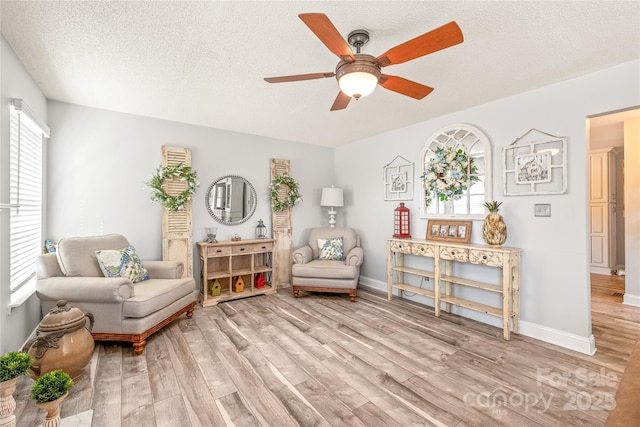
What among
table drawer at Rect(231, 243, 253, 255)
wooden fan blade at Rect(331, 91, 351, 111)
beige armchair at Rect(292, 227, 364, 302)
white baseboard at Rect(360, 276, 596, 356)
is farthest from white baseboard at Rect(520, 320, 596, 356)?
table drawer at Rect(231, 243, 253, 255)

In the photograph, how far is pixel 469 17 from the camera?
1.74 meters

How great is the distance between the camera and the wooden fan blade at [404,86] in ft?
6.05

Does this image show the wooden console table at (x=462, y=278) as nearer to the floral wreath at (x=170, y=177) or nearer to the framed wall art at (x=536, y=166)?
the framed wall art at (x=536, y=166)

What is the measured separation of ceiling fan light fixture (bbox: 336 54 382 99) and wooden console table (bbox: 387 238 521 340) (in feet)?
6.74

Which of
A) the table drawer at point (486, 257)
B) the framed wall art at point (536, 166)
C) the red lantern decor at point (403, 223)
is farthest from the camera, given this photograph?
the red lantern decor at point (403, 223)

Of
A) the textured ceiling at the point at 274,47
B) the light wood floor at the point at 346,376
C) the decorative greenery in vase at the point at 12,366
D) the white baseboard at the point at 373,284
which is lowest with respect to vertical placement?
the light wood floor at the point at 346,376

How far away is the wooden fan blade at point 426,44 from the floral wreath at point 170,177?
2911 millimetres

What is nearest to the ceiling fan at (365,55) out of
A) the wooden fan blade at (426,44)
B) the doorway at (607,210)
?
the wooden fan blade at (426,44)

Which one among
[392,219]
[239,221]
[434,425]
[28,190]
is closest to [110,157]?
[28,190]

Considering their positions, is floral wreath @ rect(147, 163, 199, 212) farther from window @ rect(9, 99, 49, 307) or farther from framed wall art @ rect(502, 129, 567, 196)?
framed wall art @ rect(502, 129, 567, 196)

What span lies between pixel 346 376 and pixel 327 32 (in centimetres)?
224

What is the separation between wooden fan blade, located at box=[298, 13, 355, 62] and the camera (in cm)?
130

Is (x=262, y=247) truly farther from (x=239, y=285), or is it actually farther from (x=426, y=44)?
(x=426, y=44)

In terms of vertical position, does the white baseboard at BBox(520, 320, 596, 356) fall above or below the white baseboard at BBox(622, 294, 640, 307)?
below
